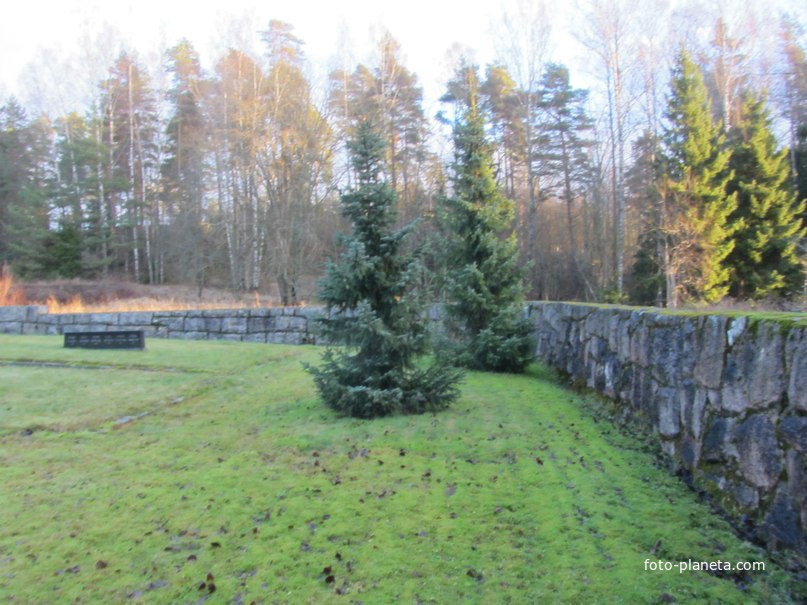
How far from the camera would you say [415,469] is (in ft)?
14.9

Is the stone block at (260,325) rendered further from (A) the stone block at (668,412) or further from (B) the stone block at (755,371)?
(B) the stone block at (755,371)

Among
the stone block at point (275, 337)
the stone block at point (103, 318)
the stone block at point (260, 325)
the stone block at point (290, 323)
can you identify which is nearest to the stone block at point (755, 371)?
the stone block at point (290, 323)

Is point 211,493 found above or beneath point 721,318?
beneath

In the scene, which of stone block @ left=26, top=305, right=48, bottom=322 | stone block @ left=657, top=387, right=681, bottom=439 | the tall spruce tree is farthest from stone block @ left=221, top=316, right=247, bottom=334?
stone block @ left=657, top=387, right=681, bottom=439

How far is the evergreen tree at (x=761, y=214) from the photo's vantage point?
19.7 m

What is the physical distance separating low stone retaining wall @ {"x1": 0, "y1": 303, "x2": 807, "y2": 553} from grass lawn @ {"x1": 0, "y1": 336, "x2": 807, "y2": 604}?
0.69 ft

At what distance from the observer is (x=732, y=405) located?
3.45 m

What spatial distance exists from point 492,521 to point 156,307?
1821cm

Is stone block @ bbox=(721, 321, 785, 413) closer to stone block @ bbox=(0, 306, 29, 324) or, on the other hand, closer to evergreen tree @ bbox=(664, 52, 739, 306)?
evergreen tree @ bbox=(664, 52, 739, 306)

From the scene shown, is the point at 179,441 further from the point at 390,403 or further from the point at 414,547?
the point at 414,547

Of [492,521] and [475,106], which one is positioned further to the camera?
[475,106]

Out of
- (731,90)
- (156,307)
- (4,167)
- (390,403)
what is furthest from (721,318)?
(4,167)

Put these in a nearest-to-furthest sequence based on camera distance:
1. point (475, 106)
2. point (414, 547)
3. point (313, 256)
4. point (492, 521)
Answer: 1. point (414, 547)
2. point (492, 521)
3. point (475, 106)
4. point (313, 256)

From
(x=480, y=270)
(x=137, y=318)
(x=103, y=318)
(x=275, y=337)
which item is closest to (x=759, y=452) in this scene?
(x=480, y=270)
